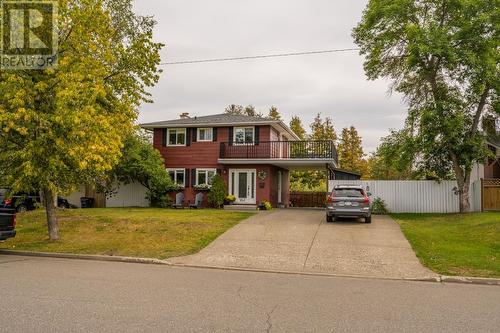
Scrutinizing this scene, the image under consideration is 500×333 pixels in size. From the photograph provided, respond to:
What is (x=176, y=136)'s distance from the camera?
2702 cm

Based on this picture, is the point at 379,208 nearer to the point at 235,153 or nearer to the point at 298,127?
the point at 235,153

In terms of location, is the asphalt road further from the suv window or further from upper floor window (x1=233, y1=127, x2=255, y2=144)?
upper floor window (x1=233, y1=127, x2=255, y2=144)

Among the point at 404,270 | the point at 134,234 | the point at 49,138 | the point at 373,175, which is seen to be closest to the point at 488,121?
the point at 404,270

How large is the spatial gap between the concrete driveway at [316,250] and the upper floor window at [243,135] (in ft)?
32.4

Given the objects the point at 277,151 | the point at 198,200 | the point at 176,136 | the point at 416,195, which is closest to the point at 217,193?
the point at 198,200

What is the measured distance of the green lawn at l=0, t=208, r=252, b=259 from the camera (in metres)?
11.7

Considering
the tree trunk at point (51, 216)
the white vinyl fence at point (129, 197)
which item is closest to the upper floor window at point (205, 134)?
the white vinyl fence at point (129, 197)

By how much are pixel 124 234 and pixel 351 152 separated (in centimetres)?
4030

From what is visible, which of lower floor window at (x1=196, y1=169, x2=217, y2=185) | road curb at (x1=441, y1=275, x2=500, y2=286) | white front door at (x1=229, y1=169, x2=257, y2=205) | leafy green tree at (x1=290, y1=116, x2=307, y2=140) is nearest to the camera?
road curb at (x1=441, y1=275, x2=500, y2=286)

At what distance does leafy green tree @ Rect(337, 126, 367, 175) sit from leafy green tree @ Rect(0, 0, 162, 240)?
39.0m

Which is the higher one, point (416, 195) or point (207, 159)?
point (207, 159)

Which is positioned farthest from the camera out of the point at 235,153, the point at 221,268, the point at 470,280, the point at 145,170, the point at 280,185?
the point at 280,185

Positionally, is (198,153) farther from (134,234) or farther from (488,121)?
(488,121)

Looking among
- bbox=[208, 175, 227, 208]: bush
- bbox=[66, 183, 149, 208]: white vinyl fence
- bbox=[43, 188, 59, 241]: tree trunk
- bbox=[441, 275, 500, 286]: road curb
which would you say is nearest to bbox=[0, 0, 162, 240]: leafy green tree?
bbox=[43, 188, 59, 241]: tree trunk
